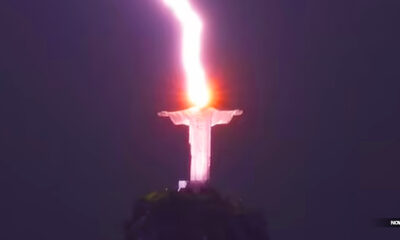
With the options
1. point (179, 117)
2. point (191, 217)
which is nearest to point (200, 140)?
point (179, 117)

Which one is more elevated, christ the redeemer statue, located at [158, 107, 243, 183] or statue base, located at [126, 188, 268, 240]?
christ the redeemer statue, located at [158, 107, 243, 183]

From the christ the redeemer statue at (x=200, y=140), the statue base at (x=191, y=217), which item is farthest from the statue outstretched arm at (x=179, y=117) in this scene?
the statue base at (x=191, y=217)

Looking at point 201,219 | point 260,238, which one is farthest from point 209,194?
point 260,238

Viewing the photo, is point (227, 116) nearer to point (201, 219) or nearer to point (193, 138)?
point (193, 138)

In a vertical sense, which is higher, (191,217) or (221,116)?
(221,116)

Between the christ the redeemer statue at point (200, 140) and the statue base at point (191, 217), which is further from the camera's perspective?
the christ the redeemer statue at point (200, 140)

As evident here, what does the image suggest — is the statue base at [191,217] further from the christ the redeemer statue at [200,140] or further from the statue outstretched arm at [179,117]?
the statue outstretched arm at [179,117]

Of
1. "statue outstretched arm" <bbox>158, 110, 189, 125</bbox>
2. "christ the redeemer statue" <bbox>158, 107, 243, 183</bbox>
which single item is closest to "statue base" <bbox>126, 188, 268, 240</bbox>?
"christ the redeemer statue" <bbox>158, 107, 243, 183</bbox>

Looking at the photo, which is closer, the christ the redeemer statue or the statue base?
the statue base

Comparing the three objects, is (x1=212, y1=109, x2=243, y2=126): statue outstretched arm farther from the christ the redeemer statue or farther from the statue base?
the statue base

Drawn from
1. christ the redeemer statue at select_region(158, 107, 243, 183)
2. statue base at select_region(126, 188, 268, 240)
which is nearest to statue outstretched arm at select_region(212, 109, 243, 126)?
christ the redeemer statue at select_region(158, 107, 243, 183)

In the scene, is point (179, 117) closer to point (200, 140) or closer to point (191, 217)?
point (200, 140)
